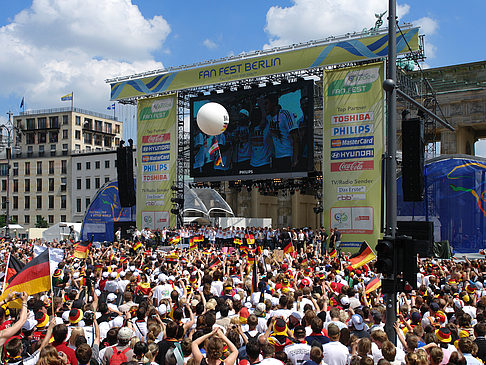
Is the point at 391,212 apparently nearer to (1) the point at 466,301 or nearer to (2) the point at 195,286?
(1) the point at 466,301

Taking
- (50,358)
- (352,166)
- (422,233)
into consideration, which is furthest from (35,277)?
(352,166)

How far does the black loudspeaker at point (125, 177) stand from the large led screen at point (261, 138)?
469 centimetres

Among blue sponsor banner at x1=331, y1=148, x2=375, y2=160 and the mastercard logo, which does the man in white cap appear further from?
the mastercard logo

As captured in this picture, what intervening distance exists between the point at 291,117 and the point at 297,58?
3.65m

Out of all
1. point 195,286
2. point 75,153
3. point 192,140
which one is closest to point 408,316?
point 195,286

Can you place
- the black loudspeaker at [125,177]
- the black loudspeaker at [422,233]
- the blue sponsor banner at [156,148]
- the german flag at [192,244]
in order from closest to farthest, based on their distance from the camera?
the german flag at [192,244]
the black loudspeaker at [422,233]
the black loudspeaker at [125,177]
the blue sponsor banner at [156,148]

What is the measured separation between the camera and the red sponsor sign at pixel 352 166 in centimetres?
2870

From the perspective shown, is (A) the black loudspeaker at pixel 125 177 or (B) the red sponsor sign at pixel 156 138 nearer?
(A) the black loudspeaker at pixel 125 177

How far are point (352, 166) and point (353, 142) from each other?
53.5 inches

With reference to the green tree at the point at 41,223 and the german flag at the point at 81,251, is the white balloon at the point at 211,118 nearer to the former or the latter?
the german flag at the point at 81,251

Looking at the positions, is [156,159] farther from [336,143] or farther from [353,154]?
[353,154]

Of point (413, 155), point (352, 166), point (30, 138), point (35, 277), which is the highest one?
point (30, 138)

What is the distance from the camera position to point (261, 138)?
32.3 m

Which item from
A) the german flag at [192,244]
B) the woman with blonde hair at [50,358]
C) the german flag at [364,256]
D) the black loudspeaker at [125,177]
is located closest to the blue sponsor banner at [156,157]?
the black loudspeaker at [125,177]
